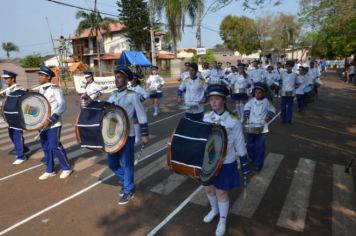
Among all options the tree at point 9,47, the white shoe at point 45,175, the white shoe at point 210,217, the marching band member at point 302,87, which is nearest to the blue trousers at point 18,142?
the white shoe at point 45,175

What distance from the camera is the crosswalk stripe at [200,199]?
5502 millimetres

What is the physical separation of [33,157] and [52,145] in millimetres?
2171

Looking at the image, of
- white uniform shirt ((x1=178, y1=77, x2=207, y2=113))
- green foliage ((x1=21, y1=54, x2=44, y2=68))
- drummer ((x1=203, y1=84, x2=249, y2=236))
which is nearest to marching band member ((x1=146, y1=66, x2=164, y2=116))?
white uniform shirt ((x1=178, y1=77, x2=207, y2=113))

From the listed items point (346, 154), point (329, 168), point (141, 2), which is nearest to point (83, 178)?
point (329, 168)

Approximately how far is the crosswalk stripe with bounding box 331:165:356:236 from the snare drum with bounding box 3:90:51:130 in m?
5.11

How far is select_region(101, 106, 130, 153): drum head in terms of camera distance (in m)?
5.13

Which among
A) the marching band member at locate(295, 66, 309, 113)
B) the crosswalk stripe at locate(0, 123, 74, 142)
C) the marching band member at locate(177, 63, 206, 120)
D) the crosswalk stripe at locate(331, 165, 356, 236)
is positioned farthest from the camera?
the marching band member at locate(295, 66, 309, 113)

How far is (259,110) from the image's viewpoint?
6898mm

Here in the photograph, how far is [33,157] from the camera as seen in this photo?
8289 millimetres

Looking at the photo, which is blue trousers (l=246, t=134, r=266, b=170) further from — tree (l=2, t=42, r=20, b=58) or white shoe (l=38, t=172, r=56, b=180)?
tree (l=2, t=42, r=20, b=58)

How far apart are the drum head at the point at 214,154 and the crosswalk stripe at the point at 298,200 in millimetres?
1566

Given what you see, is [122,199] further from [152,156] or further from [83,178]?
[152,156]

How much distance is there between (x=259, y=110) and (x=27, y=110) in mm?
4536

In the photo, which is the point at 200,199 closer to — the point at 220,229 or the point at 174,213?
the point at 174,213
